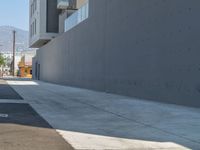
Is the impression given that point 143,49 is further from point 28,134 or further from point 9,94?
point 28,134

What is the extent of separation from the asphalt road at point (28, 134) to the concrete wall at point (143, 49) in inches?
254

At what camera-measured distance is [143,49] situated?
22.4 m

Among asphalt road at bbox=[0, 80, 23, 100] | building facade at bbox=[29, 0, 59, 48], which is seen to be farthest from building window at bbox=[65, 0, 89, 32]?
building facade at bbox=[29, 0, 59, 48]

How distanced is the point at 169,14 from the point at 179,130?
29.0ft

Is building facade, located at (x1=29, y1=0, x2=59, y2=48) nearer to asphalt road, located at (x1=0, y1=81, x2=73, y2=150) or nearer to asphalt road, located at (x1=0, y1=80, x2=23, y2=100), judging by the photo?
asphalt road, located at (x1=0, y1=80, x2=23, y2=100)

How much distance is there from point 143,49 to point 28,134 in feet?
42.1

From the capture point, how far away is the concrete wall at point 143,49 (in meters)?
17.5

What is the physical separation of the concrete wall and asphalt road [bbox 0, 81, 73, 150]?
6.44 m

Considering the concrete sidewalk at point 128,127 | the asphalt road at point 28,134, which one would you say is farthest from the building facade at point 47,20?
the asphalt road at point 28,134

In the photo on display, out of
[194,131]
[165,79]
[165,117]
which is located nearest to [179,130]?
[194,131]

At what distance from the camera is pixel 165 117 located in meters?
14.2

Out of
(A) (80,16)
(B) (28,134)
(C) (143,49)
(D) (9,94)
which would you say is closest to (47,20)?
(A) (80,16)

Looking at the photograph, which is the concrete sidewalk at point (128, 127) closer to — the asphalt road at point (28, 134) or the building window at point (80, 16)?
the asphalt road at point (28, 134)

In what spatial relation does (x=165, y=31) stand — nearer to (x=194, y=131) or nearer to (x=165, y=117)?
(x=165, y=117)
